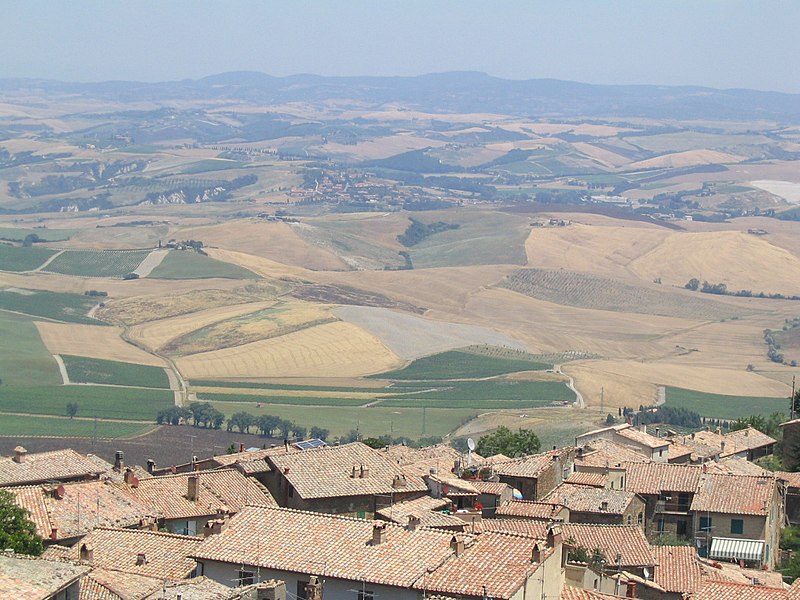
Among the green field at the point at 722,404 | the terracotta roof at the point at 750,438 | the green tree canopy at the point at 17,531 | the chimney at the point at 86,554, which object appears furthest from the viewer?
the green field at the point at 722,404

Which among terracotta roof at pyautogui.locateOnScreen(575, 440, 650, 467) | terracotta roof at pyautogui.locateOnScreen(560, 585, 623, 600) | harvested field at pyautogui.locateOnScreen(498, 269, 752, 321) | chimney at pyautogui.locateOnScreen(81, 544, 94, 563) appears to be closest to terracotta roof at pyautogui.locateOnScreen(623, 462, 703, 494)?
terracotta roof at pyautogui.locateOnScreen(575, 440, 650, 467)

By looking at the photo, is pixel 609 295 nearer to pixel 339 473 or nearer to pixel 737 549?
pixel 737 549

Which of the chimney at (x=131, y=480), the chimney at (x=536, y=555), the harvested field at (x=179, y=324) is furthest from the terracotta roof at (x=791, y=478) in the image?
the harvested field at (x=179, y=324)

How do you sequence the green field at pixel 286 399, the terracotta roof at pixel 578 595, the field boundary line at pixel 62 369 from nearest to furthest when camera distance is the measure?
the terracotta roof at pixel 578 595, the green field at pixel 286 399, the field boundary line at pixel 62 369

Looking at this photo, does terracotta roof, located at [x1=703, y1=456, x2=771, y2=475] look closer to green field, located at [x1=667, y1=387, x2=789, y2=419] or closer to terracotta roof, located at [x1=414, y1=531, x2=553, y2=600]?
terracotta roof, located at [x1=414, y1=531, x2=553, y2=600]

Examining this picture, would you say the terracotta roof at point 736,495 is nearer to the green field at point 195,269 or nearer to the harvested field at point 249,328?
the harvested field at point 249,328

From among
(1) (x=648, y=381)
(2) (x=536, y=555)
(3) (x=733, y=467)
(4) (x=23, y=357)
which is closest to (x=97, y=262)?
(4) (x=23, y=357)

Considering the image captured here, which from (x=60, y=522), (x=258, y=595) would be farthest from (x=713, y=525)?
(x=258, y=595)
